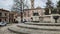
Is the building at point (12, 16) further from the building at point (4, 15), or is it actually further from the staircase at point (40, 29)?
the staircase at point (40, 29)

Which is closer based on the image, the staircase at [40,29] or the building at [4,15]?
the staircase at [40,29]

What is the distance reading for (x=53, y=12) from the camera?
762 inches

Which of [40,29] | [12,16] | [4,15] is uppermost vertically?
[40,29]

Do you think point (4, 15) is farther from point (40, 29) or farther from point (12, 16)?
point (40, 29)

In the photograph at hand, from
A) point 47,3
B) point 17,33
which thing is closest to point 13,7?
point 47,3

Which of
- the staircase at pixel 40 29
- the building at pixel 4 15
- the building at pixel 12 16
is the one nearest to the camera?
the staircase at pixel 40 29

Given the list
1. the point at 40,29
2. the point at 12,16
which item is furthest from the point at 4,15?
the point at 40,29

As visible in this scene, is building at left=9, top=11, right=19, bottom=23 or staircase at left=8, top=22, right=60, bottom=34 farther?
building at left=9, top=11, right=19, bottom=23

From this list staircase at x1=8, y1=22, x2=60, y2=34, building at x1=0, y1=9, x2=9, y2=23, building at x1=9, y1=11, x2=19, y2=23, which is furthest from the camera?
building at x1=0, y1=9, x2=9, y2=23

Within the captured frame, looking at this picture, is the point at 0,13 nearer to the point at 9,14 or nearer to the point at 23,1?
the point at 9,14

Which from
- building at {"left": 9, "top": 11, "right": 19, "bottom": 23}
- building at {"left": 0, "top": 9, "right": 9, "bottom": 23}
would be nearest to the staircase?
building at {"left": 9, "top": 11, "right": 19, "bottom": 23}

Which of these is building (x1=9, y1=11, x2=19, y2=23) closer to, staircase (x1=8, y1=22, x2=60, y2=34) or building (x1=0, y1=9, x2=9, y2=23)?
building (x1=0, y1=9, x2=9, y2=23)

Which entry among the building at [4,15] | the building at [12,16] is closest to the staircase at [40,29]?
the building at [12,16]

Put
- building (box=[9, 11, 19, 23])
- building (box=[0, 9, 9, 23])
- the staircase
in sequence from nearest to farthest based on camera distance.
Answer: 1. the staircase
2. building (box=[9, 11, 19, 23])
3. building (box=[0, 9, 9, 23])
